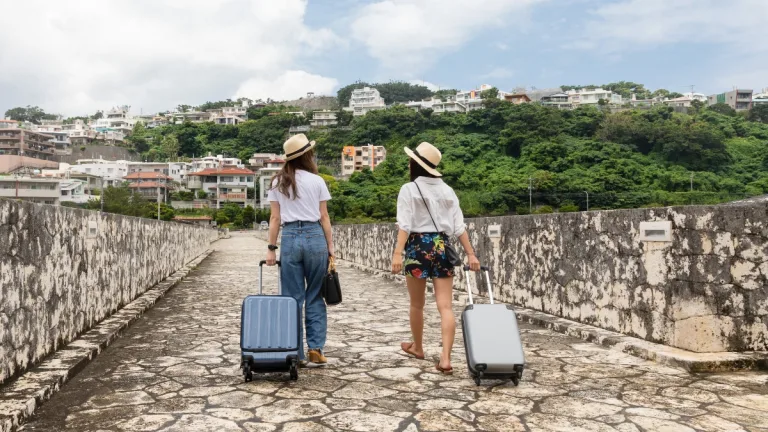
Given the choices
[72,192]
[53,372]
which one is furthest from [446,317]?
[72,192]

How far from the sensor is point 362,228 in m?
15.1

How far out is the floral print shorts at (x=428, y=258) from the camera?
4008mm

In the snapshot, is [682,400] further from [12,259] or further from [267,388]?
[12,259]

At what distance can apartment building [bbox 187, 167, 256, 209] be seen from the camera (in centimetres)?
9444

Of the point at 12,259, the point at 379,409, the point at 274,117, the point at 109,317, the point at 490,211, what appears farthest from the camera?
the point at 274,117

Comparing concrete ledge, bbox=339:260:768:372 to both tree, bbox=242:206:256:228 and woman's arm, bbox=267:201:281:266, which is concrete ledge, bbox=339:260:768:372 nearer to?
woman's arm, bbox=267:201:281:266

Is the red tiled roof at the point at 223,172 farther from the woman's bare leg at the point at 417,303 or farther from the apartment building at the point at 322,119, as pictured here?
the woman's bare leg at the point at 417,303

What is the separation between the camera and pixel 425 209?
13.3ft

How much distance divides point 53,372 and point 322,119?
5372 inches

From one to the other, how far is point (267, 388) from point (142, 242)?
496 cm

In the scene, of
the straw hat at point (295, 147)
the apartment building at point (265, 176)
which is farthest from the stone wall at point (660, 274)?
the apartment building at point (265, 176)

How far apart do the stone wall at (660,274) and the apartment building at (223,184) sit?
296 feet

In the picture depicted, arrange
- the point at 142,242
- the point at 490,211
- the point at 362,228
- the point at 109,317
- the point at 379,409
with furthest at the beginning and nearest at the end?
the point at 490,211, the point at 362,228, the point at 142,242, the point at 109,317, the point at 379,409

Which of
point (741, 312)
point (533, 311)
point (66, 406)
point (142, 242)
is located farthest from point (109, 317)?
point (741, 312)
